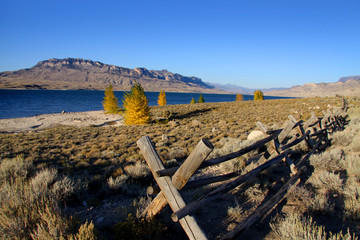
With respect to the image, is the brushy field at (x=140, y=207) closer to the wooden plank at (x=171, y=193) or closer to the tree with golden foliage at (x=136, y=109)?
the wooden plank at (x=171, y=193)

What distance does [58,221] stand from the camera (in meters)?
2.19

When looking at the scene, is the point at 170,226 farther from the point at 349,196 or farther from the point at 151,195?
the point at 349,196

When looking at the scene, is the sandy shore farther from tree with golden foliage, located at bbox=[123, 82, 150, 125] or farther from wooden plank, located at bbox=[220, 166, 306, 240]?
wooden plank, located at bbox=[220, 166, 306, 240]

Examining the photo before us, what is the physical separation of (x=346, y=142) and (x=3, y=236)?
9.37 metres

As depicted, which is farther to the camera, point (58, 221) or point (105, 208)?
point (105, 208)

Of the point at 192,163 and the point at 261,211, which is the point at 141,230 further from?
the point at 261,211

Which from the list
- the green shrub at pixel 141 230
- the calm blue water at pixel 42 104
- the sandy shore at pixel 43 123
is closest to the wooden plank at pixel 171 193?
the green shrub at pixel 141 230

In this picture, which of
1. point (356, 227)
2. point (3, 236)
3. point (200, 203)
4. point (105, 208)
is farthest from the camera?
point (105, 208)

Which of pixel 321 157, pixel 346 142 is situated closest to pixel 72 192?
pixel 321 157

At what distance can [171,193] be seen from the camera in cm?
232

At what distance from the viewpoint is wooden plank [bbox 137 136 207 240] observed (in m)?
2.04

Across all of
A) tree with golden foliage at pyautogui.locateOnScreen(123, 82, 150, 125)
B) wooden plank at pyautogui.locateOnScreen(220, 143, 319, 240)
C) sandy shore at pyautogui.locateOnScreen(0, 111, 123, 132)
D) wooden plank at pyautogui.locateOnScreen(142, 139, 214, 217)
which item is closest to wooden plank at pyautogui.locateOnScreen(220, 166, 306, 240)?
wooden plank at pyautogui.locateOnScreen(220, 143, 319, 240)

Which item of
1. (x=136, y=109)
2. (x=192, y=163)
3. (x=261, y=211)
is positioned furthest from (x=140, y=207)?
(x=136, y=109)

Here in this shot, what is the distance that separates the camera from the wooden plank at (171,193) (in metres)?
2.04
